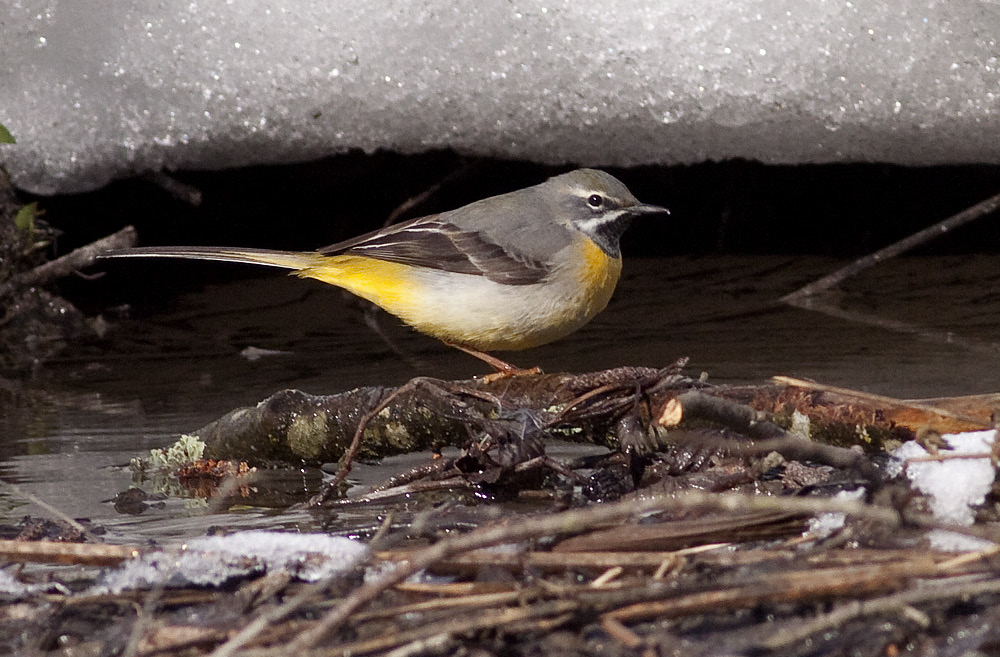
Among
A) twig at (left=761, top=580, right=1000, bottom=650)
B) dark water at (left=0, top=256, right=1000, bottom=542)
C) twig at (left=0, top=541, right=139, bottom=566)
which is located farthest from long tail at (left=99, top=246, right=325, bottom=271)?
twig at (left=761, top=580, right=1000, bottom=650)

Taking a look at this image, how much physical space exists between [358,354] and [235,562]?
3.56m

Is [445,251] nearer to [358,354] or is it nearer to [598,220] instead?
[598,220]

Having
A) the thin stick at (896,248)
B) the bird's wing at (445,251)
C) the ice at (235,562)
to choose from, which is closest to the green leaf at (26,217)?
the bird's wing at (445,251)

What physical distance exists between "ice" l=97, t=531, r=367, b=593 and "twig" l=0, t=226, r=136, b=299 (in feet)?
12.7

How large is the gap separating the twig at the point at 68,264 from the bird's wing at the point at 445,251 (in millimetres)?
1645

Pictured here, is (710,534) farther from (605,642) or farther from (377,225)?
(377,225)

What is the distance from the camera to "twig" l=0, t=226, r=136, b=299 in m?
6.65

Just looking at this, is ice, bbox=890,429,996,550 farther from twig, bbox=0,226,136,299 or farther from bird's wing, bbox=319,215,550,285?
twig, bbox=0,226,136,299

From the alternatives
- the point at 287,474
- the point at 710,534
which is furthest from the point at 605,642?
the point at 287,474

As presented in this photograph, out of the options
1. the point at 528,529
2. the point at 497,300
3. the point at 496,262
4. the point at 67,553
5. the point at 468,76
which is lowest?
the point at 67,553

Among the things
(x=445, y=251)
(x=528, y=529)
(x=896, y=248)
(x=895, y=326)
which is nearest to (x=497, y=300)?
(x=445, y=251)

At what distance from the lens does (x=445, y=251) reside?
5484 millimetres

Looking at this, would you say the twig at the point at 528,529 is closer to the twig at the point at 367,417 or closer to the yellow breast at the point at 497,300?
the twig at the point at 367,417

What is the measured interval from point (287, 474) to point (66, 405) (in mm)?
1721
